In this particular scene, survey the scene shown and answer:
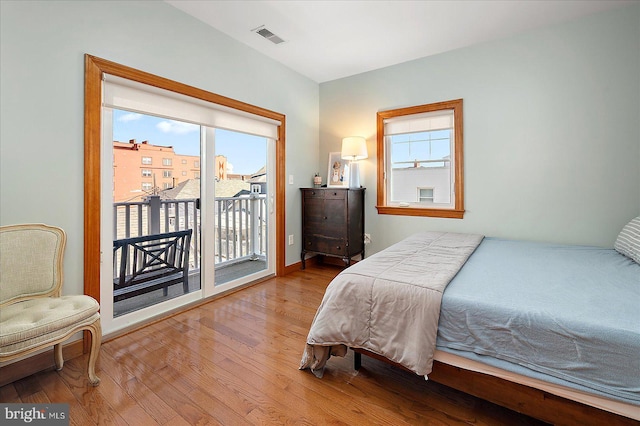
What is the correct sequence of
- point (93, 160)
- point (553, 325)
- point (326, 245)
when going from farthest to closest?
point (326, 245) < point (93, 160) < point (553, 325)

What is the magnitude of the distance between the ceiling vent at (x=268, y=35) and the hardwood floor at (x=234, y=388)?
270 centimetres

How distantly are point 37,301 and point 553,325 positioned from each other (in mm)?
2617

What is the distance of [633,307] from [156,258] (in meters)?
3.08

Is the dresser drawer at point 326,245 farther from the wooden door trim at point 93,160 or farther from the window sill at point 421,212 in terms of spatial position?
the wooden door trim at point 93,160

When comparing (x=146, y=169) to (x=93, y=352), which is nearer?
(x=93, y=352)

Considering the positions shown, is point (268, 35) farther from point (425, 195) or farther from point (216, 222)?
point (425, 195)

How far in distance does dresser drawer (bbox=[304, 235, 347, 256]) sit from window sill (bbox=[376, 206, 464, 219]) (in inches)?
26.8

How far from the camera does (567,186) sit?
2822mm

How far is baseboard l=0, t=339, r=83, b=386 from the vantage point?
1710 mm

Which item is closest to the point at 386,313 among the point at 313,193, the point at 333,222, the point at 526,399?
the point at 526,399

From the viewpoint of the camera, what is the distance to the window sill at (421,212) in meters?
3.38

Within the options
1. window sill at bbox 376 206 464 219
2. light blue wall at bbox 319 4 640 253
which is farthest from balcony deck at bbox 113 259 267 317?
light blue wall at bbox 319 4 640 253

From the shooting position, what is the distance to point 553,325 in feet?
3.92

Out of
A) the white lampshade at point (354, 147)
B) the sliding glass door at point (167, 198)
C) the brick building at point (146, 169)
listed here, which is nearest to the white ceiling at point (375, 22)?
the sliding glass door at point (167, 198)
